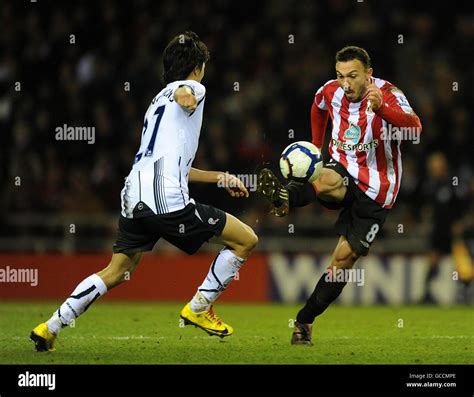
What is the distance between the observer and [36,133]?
15555 millimetres

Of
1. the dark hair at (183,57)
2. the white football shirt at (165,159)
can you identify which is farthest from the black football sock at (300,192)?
the dark hair at (183,57)

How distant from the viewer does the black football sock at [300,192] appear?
7.74m

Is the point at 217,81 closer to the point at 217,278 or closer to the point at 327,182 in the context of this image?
the point at 327,182

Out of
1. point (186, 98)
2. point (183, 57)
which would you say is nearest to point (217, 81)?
point (183, 57)

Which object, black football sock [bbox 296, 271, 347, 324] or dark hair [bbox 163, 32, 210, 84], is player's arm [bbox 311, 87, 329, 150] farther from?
dark hair [bbox 163, 32, 210, 84]

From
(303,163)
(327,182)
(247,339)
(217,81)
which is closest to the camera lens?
(303,163)

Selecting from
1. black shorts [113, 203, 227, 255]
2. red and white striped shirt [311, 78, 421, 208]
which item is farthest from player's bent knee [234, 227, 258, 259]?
red and white striped shirt [311, 78, 421, 208]

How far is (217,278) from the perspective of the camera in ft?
24.1

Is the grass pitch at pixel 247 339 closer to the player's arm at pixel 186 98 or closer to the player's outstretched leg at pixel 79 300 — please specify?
the player's outstretched leg at pixel 79 300

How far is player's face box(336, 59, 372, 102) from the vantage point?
780cm

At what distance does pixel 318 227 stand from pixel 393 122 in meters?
6.85

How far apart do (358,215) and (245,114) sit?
7845 mm
